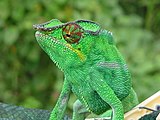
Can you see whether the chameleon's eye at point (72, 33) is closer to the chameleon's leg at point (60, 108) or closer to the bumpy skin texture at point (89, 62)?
the bumpy skin texture at point (89, 62)

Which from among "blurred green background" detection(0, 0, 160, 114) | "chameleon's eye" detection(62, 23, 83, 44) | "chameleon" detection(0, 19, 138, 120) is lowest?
"blurred green background" detection(0, 0, 160, 114)

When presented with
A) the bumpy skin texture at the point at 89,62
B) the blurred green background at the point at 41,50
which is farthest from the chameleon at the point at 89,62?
the blurred green background at the point at 41,50

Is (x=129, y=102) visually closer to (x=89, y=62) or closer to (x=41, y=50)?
(x=89, y=62)

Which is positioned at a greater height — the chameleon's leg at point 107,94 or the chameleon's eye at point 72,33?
the chameleon's eye at point 72,33

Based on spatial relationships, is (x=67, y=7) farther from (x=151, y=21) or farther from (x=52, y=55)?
(x=52, y=55)

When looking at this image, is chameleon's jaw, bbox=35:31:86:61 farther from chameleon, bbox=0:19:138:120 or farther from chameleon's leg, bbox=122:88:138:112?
chameleon's leg, bbox=122:88:138:112

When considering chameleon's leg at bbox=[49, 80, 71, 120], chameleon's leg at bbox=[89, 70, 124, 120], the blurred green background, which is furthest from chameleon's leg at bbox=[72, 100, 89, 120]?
the blurred green background

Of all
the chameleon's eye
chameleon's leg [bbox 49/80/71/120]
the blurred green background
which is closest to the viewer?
the chameleon's eye
